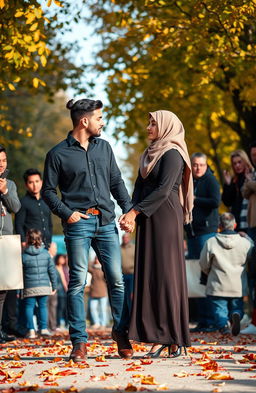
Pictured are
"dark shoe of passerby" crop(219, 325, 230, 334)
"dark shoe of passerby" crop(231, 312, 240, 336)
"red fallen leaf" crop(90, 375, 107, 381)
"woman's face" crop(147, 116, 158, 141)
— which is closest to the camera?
"red fallen leaf" crop(90, 375, 107, 381)

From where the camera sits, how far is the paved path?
20.2ft

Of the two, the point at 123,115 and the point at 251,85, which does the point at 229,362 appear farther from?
the point at 123,115

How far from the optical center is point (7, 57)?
1230cm

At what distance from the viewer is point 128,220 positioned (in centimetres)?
782

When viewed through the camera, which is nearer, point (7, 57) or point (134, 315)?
point (134, 315)

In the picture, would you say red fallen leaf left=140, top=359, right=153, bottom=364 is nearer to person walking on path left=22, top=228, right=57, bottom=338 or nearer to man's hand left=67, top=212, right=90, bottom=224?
man's hand left=67, top=212, right=90, bottom=224

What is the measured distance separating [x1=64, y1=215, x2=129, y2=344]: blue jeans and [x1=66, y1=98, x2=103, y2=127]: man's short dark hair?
967 mm

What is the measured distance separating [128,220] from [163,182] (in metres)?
0.49

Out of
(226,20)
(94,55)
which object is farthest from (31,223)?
(94,55)

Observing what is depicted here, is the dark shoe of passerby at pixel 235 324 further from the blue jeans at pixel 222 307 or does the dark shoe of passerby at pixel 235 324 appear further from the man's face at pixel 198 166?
the man's face at pixel 198 166

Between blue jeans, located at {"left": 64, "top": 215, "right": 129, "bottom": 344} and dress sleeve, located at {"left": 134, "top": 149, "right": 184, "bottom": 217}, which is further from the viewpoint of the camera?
blue jeans, located at {"left": 64, "top": 215, "right": 129, "bottom": 344}

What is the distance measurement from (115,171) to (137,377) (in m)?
2.36

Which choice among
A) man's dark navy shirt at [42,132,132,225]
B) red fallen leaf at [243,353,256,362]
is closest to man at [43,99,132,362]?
man's dark navy shirt at [42,132,132,225]

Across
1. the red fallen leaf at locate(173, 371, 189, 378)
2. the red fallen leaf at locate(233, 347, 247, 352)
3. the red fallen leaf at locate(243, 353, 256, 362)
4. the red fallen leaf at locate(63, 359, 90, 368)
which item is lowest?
the red fallen leaf at locate(233, 347, 247, 352)
